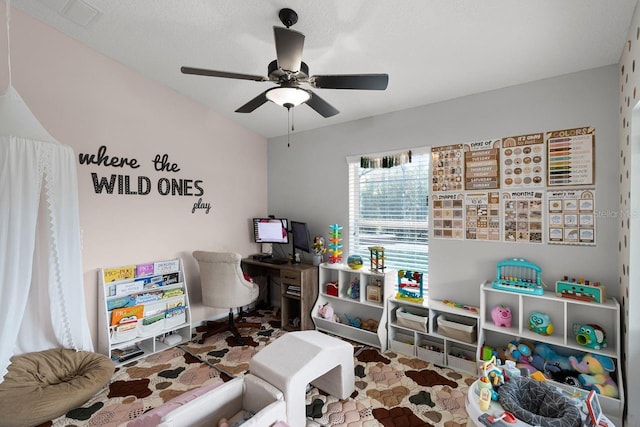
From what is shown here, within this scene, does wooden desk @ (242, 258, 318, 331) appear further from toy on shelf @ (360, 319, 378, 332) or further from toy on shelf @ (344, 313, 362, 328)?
toy on shelf @ (360, 319, 378, 332)

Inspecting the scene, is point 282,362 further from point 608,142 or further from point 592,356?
point 608,142

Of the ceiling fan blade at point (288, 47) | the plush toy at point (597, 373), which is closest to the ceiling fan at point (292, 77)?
the ceiling fan blade at point (288, 47)

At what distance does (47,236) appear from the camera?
7.81ft

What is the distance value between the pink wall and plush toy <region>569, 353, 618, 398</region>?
140 inches

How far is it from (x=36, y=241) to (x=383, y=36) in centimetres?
301

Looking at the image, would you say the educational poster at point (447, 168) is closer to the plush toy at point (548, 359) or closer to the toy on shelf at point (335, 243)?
the toy on shelf at point (335, 243)

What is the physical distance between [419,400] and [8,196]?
127 inches

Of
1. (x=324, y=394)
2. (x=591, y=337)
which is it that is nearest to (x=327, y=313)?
(x=324, y=394)

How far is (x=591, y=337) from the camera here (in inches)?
83.6

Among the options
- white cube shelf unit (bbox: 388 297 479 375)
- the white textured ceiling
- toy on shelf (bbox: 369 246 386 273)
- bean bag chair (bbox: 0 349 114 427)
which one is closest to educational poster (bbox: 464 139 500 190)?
the white textured ceiling

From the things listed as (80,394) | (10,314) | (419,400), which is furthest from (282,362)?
(10,314)

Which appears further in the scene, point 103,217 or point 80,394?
point 103,217

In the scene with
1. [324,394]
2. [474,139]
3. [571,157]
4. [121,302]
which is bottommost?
[324,394]

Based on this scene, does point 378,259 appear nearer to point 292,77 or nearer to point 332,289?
point 332,289
